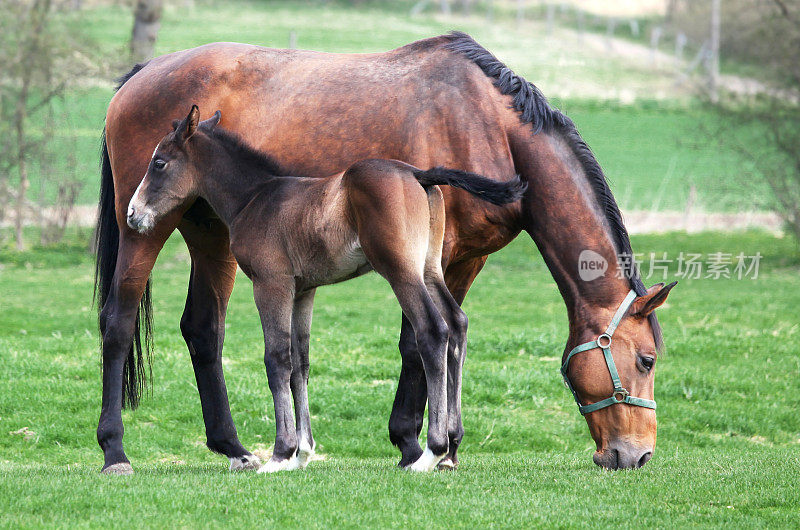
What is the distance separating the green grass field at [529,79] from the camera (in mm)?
21500

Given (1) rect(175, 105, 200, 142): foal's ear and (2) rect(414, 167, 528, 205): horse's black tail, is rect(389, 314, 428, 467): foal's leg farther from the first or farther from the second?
(1) rect(175, 105, 200, 142): foal's ear

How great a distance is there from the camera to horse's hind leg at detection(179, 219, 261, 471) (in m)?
6.66

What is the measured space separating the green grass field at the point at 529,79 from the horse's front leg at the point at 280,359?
497 inches

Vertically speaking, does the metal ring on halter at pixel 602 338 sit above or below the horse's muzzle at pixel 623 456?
above

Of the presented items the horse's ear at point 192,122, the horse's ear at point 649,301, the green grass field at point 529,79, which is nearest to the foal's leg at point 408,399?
the horse's ear at point 649,301

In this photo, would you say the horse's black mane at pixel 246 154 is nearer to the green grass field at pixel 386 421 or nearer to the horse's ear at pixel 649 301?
the green grass field at pixel 386 421

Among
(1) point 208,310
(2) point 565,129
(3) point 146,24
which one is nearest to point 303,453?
(1) point 208,310

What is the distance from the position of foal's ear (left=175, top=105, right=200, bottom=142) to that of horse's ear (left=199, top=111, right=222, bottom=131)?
2.9 inches

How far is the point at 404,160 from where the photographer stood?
5945 millimetres

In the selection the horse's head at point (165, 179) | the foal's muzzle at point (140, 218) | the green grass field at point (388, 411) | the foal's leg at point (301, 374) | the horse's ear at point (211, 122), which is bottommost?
the green grass field at point (388, 411)

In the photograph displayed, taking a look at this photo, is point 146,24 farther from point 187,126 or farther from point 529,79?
point 529,79

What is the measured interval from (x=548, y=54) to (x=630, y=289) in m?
37.8

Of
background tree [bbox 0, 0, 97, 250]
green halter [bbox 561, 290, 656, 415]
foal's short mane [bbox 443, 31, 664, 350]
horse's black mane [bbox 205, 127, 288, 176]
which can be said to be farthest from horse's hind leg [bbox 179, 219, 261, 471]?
background tree [bbox 0, 0, 97, 250]

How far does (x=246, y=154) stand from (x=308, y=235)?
0.75 m
